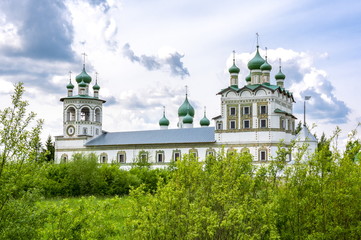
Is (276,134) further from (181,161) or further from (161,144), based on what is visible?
(181,161)

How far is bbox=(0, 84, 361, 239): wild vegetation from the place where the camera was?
20.5ft

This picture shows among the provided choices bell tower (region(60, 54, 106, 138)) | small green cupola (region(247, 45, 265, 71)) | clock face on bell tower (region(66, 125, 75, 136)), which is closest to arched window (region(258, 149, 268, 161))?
small green cupola (region(247, 45, 265, 71))

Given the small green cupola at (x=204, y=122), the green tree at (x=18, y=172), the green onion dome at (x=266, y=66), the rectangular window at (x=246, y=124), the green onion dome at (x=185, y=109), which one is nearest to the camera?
the green tree at (x=18, y=172)

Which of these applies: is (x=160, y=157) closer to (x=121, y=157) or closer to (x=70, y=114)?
(x=121, y=157)

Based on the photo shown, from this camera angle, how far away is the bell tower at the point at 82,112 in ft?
143

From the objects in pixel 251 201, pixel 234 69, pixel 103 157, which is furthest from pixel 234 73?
pixel 251 201

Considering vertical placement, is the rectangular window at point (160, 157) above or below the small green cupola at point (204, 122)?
below

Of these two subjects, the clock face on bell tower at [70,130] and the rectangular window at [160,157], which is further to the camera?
the clock face on bell tower at [70,130]

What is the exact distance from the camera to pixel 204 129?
3872cm

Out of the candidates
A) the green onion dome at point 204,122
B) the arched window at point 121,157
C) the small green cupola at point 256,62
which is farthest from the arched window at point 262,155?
the arched window at point 121,157

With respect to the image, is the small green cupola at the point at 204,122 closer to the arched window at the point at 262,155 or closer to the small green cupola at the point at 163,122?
the small green cupola at the point at 163,122

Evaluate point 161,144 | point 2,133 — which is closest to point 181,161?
point 2,133

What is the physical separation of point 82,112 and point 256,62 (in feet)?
57.0

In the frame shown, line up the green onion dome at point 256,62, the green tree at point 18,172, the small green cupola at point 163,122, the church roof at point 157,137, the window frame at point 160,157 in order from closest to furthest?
the green tree at point 18,172 → the green onion dome at point 256,62 → the church roof at point 157,137 → the window frame at point 160,157 → the small green cupola at point 163,122
